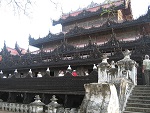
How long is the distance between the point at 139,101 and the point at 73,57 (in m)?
9.67

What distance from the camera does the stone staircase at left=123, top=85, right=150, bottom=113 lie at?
7.21 meters

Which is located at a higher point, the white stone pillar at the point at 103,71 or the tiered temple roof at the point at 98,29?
the tiered temple roof at the point at 98,29

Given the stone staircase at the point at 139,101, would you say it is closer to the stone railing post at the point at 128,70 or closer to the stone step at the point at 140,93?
the stone step at the point at 140,93

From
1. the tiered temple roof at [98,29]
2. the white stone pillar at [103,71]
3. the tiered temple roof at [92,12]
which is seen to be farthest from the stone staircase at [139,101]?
the tiered temple roof at [92,12]

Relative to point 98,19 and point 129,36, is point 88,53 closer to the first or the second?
point 129,36

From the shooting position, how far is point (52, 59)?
18.3 metres

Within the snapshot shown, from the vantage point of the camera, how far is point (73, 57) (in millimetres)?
16938

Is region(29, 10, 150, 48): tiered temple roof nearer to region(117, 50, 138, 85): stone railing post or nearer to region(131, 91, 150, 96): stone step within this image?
region(117, 50, 138, 85): stone railing post

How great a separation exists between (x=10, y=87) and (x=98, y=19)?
11410mm

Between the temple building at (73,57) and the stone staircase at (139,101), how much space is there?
2.59 metres

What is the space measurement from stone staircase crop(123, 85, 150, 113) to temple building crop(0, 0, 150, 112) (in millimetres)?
2588

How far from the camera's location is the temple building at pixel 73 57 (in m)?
14.0

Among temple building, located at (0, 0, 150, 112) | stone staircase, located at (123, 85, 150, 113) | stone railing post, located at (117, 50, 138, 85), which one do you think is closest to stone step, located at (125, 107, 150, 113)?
stone staircase, located at (123, 85, 150, 113)

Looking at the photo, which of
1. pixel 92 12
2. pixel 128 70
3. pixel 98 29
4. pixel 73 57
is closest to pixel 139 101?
pixel 128 70
